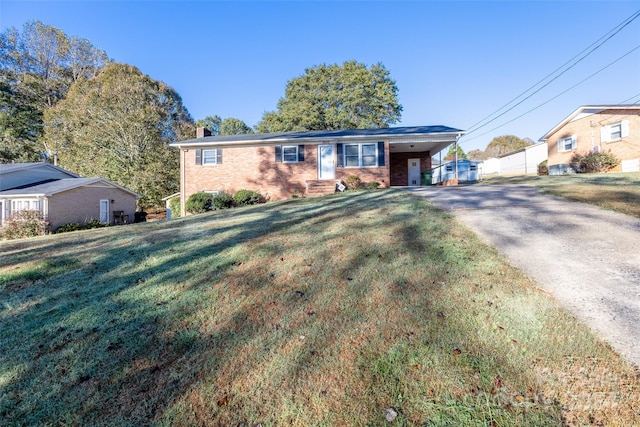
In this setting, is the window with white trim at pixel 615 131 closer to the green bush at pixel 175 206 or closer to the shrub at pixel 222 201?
the shrub at pixel 222 201

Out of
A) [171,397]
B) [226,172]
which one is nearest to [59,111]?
[226,172]

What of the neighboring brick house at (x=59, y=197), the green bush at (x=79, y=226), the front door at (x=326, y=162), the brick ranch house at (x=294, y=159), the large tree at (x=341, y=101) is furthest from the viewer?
the large tree at (x=341, y=101)

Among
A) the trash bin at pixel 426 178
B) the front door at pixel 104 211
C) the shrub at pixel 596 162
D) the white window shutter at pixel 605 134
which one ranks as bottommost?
the front door at pixel 104 211

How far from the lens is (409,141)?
15430 mm

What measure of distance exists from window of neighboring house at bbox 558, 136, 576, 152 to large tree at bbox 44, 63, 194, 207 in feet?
101

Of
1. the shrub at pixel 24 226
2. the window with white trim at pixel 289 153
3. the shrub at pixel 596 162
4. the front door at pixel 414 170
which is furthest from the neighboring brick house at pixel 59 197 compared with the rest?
the shrub at pixel 596 162

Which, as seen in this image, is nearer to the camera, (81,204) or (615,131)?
(615,131)

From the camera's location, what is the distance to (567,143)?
811 inches

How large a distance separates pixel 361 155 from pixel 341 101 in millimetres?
18987

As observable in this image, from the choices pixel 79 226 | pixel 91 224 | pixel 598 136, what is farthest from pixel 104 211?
pixel 598 136

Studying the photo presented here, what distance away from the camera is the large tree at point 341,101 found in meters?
30.8

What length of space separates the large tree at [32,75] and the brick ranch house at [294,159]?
87.8 feet

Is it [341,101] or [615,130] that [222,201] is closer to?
[341,101]

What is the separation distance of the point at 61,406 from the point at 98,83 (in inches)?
1383
